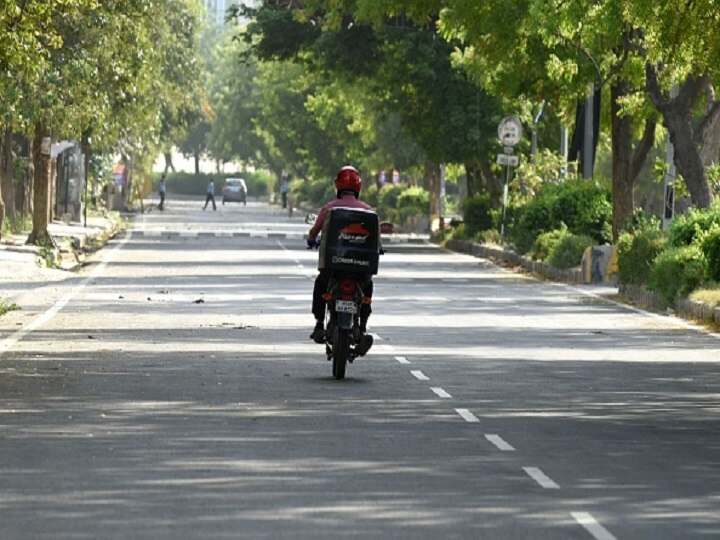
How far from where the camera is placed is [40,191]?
5516 cm

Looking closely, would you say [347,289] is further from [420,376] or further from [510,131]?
[510,131]

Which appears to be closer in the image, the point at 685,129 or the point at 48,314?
the point at 48,314

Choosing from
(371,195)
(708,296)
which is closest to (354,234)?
(708,296)

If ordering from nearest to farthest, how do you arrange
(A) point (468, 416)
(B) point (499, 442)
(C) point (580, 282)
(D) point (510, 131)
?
(B) point (499, 442) < (A) point (468, 416) < (C) point (580, 282) < (D) point (510, 131)

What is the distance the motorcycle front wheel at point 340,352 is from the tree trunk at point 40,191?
33873 mm

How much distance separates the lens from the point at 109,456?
14297 millimetres

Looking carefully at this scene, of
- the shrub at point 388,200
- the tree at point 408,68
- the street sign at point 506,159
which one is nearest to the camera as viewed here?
the street sign at point 506,159

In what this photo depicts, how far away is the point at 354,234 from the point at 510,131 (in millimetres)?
39083

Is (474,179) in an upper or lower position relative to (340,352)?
lower

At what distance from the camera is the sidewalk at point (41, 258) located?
3941cm

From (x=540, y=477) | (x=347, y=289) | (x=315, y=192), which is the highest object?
(x=347, y=289)

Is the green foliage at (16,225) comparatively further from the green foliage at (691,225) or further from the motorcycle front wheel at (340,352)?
the motorcycle front wheel at (340,352)

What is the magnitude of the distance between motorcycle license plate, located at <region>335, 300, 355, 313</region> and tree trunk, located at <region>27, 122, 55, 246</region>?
1330 inches

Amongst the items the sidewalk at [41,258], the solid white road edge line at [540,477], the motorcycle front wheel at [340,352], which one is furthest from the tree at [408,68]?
the solid white road edge line at [540,477]
